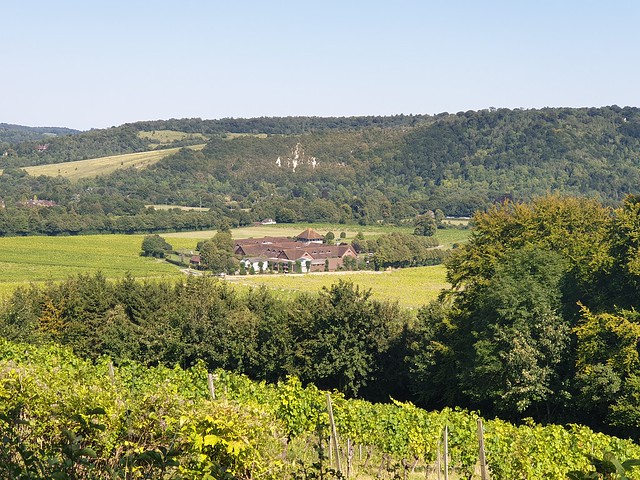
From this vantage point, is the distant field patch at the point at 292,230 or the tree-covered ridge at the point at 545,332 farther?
the distant field patch at the point at 292,230

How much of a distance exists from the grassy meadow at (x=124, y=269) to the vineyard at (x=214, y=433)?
36854 mm

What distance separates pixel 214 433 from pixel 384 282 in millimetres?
63435

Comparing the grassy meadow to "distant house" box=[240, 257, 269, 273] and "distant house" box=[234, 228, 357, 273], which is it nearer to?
"distant house" box=[240, 257, 269, 273]

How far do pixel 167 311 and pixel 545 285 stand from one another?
17.6 meters

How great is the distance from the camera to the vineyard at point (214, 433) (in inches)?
372

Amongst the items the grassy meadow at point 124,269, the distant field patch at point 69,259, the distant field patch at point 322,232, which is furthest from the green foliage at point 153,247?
the distant field patch at point 322,232

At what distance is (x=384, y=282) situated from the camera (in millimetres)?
73312

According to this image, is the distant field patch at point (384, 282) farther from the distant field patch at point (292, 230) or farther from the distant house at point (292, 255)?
the distant field patch at point (292, 230)

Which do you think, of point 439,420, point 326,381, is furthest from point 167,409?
point 326,381

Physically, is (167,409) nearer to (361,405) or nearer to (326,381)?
(361,405)

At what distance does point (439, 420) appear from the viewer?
1866 cm

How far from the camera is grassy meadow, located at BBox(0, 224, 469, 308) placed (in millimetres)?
66938

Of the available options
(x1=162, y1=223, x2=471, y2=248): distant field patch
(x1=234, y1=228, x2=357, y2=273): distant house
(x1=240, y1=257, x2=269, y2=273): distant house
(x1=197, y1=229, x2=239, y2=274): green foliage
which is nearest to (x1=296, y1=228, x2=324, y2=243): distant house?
(x1=162, y1=223, x2=471, y2=248): distant field patch

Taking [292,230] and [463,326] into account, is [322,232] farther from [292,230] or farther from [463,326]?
[463,326]
